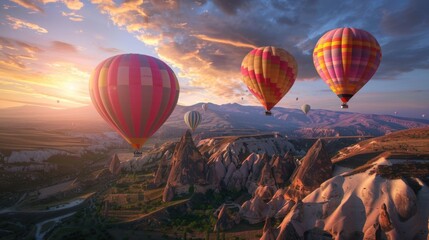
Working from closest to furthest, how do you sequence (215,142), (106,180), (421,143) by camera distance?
(421,143) → (106,180) → (215,142)

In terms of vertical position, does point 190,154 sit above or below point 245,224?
above

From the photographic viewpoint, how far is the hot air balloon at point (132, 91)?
34625 mm

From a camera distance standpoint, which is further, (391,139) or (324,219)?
(391,139)

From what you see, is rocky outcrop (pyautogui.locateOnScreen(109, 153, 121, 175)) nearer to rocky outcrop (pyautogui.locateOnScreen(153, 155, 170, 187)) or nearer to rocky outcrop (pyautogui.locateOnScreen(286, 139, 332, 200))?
rocky outcrop (pyautogui.locateOnScreen(153, 155, 170, 187))

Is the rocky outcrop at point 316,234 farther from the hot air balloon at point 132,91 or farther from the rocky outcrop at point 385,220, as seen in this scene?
the hot air balloon at point 132,91

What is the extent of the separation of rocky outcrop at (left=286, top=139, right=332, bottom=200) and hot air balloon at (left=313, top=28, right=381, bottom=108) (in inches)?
412

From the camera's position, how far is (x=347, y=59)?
4319cm

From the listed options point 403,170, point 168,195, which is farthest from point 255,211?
point 403,170

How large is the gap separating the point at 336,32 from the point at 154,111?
32.2 meters

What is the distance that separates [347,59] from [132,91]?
33318mm

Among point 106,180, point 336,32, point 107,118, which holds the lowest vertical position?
point 106,180

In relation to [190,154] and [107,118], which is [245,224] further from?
[107,118]

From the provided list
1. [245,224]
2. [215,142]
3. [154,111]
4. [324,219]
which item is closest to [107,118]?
[154,111]

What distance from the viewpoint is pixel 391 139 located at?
70125 mm
